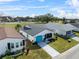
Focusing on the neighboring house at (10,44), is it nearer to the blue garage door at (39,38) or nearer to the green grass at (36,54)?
the green grass at (36,54)

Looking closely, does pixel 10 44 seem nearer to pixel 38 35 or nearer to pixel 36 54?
pixel 36 54

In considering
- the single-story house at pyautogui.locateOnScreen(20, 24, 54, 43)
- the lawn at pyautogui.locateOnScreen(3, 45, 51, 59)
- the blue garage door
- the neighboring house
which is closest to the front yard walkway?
the lawn at pyautogui.locateOnScreen(3, 45, 51, 59)

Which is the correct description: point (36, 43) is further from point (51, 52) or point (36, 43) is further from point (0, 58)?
point (0, 58)

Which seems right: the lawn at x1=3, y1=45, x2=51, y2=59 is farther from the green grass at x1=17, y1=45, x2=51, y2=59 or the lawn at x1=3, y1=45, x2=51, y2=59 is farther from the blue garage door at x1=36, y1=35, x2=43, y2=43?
the blue garage door at x1=36, y1=35, x2=43, y2=43

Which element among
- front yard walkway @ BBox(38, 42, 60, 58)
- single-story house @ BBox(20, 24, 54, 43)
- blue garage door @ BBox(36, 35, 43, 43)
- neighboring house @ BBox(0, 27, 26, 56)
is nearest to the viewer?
neighboring house @ BBox(0, 27, 26, 56)

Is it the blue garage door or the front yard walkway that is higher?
the blue garage door

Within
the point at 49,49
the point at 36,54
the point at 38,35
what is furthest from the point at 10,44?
the point at 38,35

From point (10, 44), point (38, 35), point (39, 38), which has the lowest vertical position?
point (39, 38)

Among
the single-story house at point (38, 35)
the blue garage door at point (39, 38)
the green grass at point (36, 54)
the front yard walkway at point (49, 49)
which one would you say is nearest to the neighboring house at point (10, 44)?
the green grass at point (36, 54)

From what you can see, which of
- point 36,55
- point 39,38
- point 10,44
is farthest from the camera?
point 39,38

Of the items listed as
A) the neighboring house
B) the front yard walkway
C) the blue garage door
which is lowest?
the front yard walkway

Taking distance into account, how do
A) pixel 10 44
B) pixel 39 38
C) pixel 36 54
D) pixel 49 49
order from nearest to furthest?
pixel 10 44, pixel 36 54, pixel 49 49, pixel 39 38
